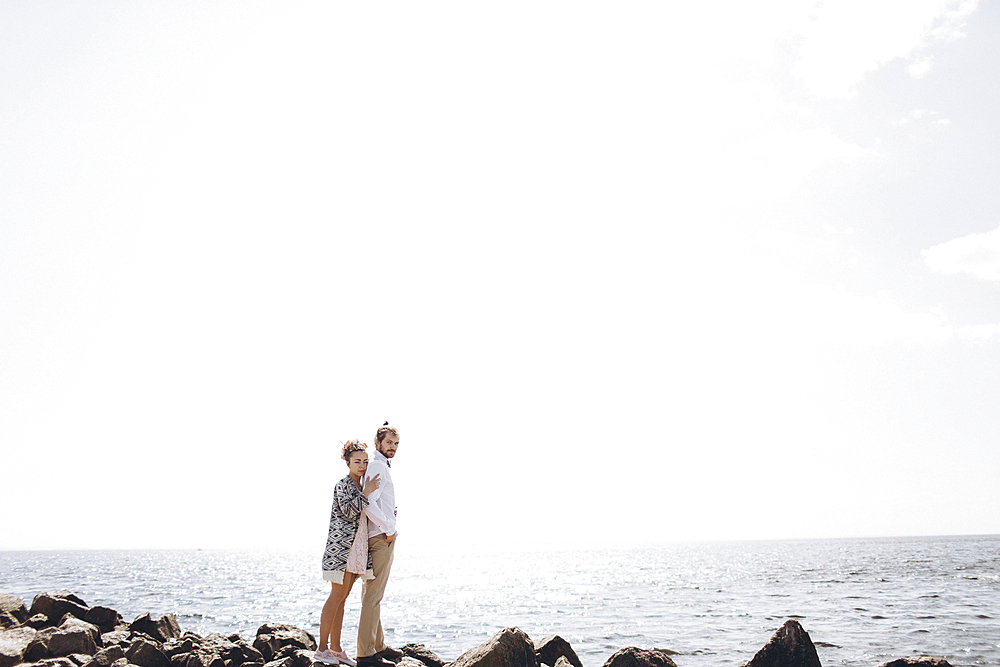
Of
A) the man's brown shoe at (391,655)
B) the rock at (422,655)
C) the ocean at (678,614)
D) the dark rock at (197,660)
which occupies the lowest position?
the ocean at (678,614)

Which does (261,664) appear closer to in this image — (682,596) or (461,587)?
(682,596)

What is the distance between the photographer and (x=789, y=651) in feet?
31.1

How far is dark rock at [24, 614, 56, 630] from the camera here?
41.4 feet

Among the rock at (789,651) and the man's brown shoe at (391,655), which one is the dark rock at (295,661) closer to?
the man's brown shoe at (391,655)

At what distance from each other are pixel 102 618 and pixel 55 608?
1.09 meters

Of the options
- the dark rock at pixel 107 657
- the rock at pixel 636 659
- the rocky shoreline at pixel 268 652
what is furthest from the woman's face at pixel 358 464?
the dark rock at pixel 107 657

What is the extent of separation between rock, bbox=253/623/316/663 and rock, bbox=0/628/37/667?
3644 millimetres

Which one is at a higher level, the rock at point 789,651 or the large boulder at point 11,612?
the rock at point 789,651

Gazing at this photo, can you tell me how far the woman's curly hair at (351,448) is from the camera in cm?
813

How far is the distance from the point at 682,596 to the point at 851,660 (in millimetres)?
17337

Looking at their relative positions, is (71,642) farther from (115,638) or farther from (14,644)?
(115,638)

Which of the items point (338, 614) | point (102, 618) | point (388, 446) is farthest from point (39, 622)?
point (388, 446)

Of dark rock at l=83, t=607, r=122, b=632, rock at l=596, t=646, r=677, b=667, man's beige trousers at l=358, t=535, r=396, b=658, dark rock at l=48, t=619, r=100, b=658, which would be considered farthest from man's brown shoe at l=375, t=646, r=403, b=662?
dark rock at l=83, t=607, r=122, b=632

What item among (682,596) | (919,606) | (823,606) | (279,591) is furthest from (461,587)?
(919,606)
